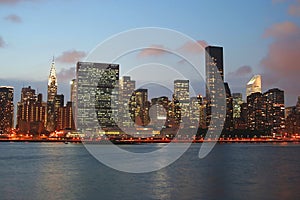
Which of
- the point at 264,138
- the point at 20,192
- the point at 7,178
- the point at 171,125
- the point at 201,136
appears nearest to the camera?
the point at 20,192

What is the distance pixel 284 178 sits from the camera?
30.0 meters

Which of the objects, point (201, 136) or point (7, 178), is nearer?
point (7, 178)

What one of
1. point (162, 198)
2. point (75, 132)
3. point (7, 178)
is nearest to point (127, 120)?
point (75, 132)

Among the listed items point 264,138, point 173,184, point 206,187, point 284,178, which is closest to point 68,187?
point 173,184

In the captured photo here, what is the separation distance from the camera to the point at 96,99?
14388 cm

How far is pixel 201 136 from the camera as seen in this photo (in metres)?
163

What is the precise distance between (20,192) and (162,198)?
8.60 m

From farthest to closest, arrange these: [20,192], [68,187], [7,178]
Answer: [7,178] < [68,187] < [20,192]

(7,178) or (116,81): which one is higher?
(116,81)

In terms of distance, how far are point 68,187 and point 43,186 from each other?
2.03m

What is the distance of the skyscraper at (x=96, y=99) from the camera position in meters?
143

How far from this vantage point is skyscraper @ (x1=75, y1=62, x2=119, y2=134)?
143m

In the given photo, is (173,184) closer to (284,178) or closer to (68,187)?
(68,187)

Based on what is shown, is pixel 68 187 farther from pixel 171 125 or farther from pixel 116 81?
pixel 171 125
